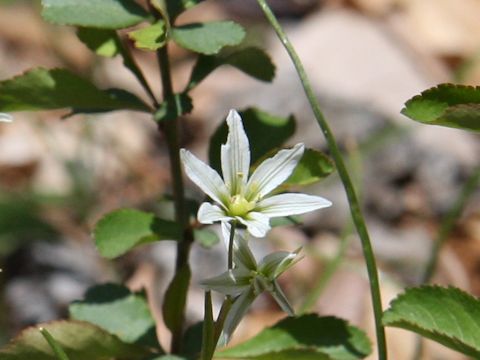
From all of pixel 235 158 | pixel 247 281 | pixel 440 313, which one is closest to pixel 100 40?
pixel 235 158

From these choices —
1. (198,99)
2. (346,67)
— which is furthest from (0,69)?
(346,67)

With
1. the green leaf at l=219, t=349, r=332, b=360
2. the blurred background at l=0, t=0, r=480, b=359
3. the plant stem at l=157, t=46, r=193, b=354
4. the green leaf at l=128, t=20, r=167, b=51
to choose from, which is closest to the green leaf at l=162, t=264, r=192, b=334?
the plant stem at l=157, t=46, r=193, b=354

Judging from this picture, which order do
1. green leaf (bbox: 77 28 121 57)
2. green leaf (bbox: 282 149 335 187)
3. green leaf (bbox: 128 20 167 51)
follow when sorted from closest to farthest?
green leaf (bbox: 128 20 167 51) → green leaf (bbox: 282 149 335 187) → green leaf (bbox: 77 28 121 57)

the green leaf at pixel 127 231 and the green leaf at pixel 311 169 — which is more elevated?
the green leaf at pixel 311 169

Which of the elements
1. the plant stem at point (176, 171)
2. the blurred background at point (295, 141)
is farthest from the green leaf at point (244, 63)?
the blurred background at point (295, 141)

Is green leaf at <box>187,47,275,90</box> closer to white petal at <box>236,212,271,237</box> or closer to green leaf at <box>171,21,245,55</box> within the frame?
green leaf at <box>171,21,245,55</box>

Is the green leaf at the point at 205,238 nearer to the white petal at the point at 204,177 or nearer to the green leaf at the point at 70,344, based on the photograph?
the green leaf at the point at 70,344

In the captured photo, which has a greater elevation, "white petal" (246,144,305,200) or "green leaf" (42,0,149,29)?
"green leaf" (42,0,149,29)
